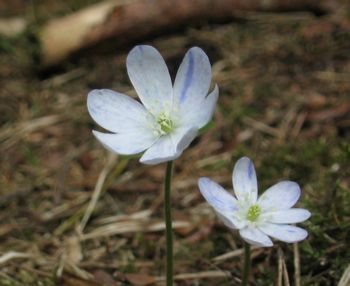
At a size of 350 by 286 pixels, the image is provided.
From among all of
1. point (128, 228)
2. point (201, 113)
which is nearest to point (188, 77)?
point (201, 113)

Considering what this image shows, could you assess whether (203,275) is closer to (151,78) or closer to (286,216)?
(286,216)

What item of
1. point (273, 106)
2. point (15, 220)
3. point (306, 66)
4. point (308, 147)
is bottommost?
point (15, 220)

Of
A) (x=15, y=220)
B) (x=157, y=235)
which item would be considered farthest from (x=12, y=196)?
(x=157, y=235)

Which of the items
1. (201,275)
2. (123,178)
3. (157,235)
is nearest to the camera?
(201,275)

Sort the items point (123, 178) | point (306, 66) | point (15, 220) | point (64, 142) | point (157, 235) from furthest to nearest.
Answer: point (306, 66) → point (64, 142) → point (123, 178) → point (15, 220) → point (157, 235)

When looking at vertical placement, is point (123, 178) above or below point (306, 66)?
below

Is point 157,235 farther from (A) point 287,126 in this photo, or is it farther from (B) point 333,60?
(B) point 333,60

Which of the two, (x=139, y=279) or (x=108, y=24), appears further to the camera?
(x=108, y=24)
